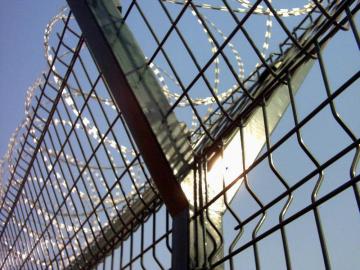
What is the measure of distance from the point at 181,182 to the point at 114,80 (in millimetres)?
636

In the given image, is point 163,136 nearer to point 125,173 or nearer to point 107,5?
point 125,173

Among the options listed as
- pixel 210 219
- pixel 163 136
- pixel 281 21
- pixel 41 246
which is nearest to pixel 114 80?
pixel 163 136

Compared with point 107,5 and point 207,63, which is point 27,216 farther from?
point 207,63

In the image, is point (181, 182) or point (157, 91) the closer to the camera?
point (181, 182)

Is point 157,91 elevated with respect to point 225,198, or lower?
elevated

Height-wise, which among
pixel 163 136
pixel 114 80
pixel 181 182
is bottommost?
pixel 181 182

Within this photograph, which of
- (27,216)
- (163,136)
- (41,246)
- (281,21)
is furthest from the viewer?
(27,216)

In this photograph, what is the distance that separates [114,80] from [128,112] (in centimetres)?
19

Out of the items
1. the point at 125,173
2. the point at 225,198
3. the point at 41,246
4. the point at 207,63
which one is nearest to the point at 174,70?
the point at 207,63

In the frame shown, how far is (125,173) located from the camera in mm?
2818

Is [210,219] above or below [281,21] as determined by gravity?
below

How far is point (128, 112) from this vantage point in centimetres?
241

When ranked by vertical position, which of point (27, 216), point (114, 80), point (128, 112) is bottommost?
point (128, 112)

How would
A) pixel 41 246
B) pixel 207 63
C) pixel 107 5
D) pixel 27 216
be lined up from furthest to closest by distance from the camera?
pixel 27 216 → pixel 41 246 → pixel 107 5 → pixel 207 63
